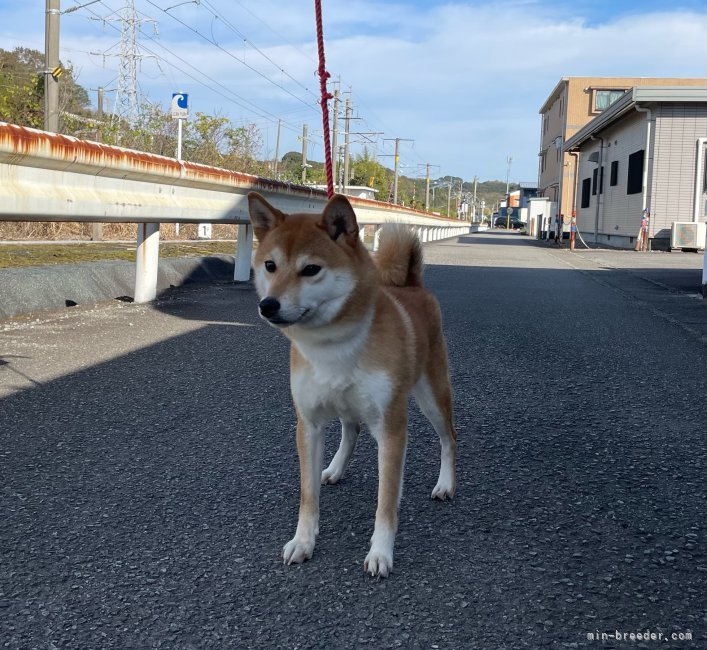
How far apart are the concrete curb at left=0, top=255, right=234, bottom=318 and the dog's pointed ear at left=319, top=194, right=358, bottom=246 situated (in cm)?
453

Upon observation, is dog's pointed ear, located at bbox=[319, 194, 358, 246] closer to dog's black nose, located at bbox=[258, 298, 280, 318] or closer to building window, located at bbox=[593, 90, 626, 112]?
dog's black nose, located at bbox=[258, 298, 280, 318]

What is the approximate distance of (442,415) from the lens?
9.76ft

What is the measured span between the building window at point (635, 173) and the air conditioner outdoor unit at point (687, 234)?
2475mm

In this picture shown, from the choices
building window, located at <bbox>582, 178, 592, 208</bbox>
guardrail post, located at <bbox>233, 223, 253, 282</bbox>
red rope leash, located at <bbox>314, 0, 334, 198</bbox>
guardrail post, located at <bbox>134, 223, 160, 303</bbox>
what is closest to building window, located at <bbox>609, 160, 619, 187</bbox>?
building window, located at <bbox>582, 178, 592, 208</bbox>

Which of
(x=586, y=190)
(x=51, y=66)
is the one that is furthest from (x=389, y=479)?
(x=586, y=190)

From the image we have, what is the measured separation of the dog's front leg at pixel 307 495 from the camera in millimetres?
2348

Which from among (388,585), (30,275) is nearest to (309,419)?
(388,585)

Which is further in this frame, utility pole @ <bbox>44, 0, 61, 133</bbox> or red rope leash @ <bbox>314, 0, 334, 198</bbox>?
utility pole @ <bbox>44, 0, 61, 133</bbox>

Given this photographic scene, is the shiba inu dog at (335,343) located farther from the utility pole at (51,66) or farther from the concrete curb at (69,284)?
the utility pole at (51,66)

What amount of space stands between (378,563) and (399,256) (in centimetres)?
141

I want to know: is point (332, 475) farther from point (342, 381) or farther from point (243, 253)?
point (243, 253)

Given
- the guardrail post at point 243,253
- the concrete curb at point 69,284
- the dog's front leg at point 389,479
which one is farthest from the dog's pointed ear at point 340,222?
the guardrail post at point 243,253

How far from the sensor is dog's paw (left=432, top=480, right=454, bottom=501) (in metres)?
2.85

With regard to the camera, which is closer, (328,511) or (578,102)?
(328,511)
